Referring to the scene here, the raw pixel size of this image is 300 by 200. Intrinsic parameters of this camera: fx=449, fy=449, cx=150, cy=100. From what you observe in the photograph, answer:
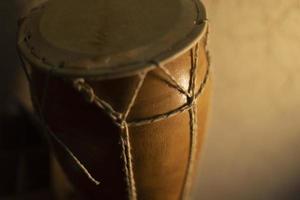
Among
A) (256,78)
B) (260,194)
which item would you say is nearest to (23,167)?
(256,78)

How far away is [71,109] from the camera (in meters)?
0.85

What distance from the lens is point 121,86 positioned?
32.0 inches

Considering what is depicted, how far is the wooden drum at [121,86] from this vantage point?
0.81 metres

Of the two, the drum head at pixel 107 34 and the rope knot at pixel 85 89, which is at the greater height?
the drum head at pixel 107 34

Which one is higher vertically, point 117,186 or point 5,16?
point 5,16

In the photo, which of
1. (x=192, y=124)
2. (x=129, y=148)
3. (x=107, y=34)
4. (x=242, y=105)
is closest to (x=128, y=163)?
(x=129, y=148)

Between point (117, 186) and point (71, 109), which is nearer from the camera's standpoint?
point (71, 109)

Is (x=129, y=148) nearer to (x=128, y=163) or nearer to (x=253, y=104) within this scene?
(x=128, y=163)

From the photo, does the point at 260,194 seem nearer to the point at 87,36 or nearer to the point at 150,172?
the point at 150,172

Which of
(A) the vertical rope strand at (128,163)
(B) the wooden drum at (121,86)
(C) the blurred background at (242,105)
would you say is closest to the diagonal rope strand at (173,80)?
(B) the wooden drum at (121,86)

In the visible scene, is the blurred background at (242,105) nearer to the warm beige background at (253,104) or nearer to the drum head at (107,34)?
the warm beige background at (253,104)

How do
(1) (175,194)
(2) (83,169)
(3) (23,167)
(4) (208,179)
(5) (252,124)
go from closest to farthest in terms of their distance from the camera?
(2) (83,169) → (1) (175,194) → (3) (23,167) → (5) (252,124) → (4) (208,179)

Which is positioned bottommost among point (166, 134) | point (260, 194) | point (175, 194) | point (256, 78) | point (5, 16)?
point (260, 194)

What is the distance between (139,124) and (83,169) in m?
0.19
